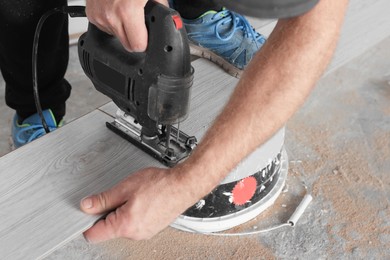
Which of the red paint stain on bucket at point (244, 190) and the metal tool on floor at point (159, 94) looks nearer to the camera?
the metal tool on floor at point (159, 94)

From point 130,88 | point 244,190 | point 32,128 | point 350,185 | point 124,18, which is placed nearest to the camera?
point 124,18

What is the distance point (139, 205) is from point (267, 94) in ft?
1.23

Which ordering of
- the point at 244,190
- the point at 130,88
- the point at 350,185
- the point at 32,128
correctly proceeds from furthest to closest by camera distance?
the point at 350,185 < the point at 32,128 < the point at 244,190 < the point at 130,88

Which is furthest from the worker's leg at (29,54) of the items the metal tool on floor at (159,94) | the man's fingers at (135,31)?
the man's fingers at (135,31)

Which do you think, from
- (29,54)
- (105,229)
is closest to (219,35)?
(29,54)

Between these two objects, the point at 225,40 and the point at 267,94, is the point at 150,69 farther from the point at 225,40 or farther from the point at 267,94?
the point at 225,40

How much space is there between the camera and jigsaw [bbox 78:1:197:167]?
3.54 ft

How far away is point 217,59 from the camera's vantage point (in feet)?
5.73

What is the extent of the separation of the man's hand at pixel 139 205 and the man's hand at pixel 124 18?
0.30 metres

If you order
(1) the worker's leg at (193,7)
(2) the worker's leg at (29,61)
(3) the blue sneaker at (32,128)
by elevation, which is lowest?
(3) the blue sneaker at (32,128)

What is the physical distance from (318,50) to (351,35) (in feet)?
3.09

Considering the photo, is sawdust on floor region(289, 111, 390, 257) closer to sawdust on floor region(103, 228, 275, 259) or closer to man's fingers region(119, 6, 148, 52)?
sawdust on floor region(103, 228, 275, 259)

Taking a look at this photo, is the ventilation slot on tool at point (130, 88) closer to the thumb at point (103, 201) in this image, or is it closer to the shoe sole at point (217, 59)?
the thumb at point (103, 201)

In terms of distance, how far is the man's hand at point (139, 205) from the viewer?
42.7 inches
